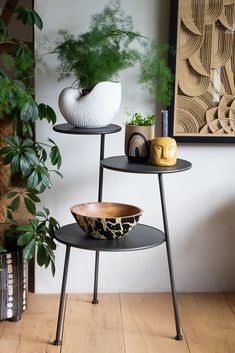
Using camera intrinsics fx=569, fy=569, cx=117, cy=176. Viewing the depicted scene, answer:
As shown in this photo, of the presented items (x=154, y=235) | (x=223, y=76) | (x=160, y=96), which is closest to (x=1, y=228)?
(x=154, y=235)

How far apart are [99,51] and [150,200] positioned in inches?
30.9

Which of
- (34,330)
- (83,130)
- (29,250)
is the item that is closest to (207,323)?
(34,330)

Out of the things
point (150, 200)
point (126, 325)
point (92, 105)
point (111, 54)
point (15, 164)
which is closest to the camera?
point (15, 164)

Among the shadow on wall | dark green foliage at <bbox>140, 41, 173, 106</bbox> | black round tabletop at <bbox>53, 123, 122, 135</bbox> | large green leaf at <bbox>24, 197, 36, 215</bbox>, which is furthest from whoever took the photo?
the shadow on wall

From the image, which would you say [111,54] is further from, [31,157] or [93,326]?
[93,326]

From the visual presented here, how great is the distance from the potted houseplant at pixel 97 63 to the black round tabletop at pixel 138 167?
0.17 metres

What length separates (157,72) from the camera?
98.3 inches

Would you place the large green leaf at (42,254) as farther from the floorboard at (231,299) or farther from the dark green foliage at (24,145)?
the floorboard at (231,299)

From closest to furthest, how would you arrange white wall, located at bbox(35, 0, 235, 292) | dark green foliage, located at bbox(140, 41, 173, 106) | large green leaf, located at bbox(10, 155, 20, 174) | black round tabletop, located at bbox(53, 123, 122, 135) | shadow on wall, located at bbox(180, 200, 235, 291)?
1. large green leaf, located at bbox(10, 155, 20, 174)
2. black round tabletop, located at bbox(53, 123, 122, 135)
3. dark green foliage, located at bbox(140, 41, 173, 106)
4. white wall, located at bbox(35, 0, 235, 292)
5. shadow on wall, located at bbox(180, 200, 235, 291)

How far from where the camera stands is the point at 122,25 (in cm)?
252

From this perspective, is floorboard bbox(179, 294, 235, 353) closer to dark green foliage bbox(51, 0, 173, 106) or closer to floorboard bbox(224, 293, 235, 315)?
floorboard bbox(224, 293, 235, 315)

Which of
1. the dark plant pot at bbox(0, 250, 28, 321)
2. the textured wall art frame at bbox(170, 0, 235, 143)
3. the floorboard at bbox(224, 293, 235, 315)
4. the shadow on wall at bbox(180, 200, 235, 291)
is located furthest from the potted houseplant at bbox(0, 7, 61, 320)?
the floorboard at bbox(224, 293, 235, 315)

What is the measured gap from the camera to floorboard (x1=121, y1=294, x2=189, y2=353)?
2.31 m

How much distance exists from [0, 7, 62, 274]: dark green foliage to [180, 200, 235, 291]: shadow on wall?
75cm
